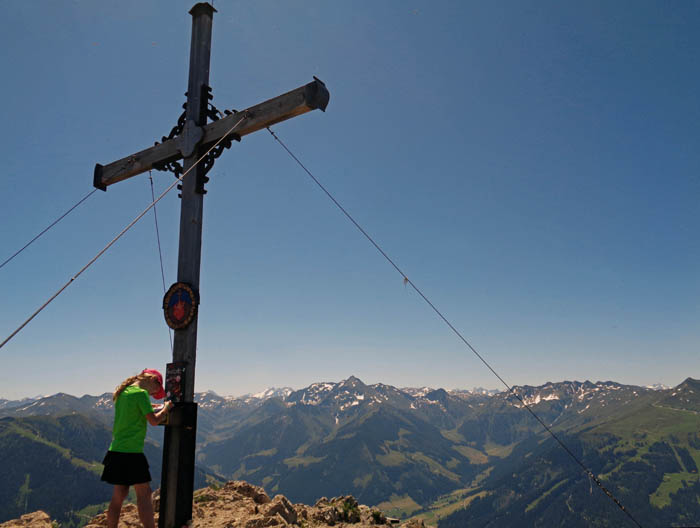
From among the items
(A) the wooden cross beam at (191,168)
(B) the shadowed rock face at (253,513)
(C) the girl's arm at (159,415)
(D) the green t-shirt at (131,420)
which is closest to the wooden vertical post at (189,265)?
(A) the wooden cross beam at (191,168)

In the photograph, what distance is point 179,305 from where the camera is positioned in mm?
7070

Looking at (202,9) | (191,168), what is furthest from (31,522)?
(202,9)

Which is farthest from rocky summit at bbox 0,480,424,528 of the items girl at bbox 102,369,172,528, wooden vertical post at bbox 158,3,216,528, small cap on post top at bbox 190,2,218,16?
small cap on post top at bbox 190,2,218,16

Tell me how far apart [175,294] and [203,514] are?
518cm

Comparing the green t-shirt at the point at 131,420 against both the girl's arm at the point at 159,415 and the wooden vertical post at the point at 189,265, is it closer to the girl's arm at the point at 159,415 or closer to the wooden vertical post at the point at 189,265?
the girl's arm at the point at 159,415

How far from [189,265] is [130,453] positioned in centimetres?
291

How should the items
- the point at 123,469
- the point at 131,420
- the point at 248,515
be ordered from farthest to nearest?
1. the point at 248,515
2. the point at 131,420
3. the point at 123,469

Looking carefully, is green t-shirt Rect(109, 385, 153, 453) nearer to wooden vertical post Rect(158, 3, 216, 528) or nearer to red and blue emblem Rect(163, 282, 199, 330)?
wooden vertical post Rect(158, 3, 216, 528)

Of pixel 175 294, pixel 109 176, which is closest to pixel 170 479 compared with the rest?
pixel 175 294

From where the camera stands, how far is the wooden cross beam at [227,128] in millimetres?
6895

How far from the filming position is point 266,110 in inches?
285

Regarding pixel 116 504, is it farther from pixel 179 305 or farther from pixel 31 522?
pixel 31 522

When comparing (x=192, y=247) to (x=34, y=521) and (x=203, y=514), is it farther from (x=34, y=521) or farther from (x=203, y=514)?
(x=34, y=521)

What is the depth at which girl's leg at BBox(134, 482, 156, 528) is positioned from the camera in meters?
5.82
